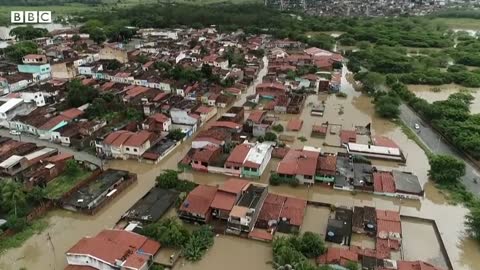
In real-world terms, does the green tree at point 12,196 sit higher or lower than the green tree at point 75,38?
lower

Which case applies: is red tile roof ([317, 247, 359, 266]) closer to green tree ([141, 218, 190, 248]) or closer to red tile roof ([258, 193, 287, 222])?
red tile roof ([258, 193, 287, 222])

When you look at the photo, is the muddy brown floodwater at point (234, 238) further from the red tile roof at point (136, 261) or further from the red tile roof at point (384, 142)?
the red tile roof at point (136, 261)

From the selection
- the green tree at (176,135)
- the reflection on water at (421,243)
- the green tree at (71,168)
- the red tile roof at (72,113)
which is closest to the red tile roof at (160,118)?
the green tree at (176,135)

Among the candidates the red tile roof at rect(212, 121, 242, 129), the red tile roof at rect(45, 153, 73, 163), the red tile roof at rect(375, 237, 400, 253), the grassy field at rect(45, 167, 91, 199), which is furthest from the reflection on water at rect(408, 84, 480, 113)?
the red tile roof at rect(45, 153, 73, 163)

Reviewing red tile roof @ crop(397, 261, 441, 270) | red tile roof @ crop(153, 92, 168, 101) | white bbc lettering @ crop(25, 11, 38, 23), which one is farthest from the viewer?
white bbc lettering @ crop(25, 11, 38, 23)

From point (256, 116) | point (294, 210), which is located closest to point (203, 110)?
point (256, 116)

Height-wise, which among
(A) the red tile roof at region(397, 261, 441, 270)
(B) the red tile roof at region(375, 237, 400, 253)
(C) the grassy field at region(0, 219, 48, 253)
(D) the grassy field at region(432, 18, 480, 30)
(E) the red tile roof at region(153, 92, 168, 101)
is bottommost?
(C) the grassy field at region(0, 219, 48, 253)
